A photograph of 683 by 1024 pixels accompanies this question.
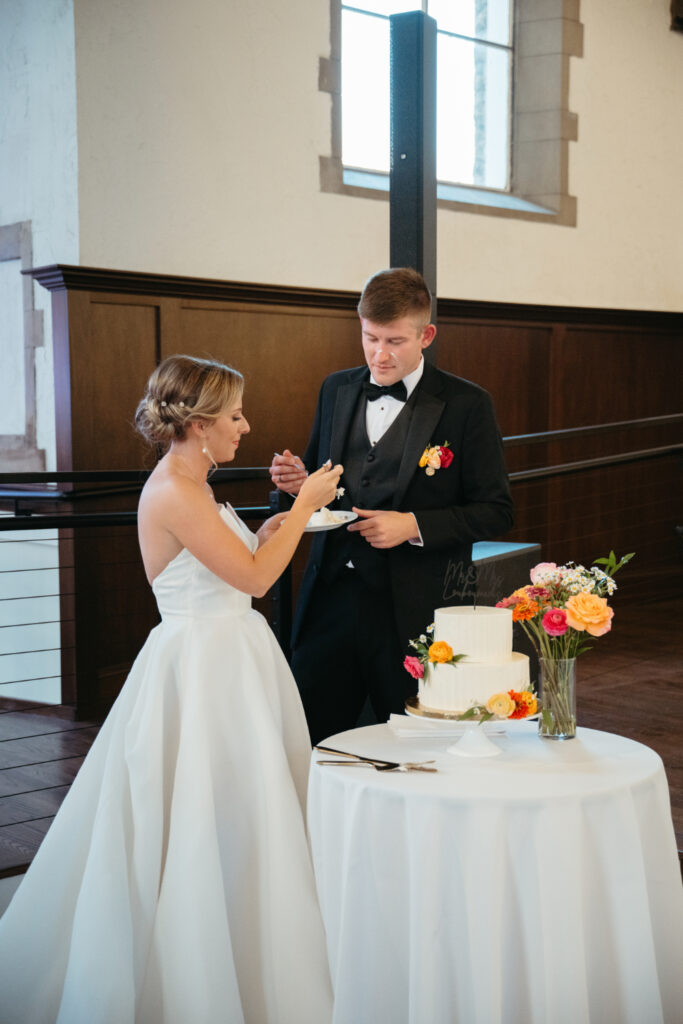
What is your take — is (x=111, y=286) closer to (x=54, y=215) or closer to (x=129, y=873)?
Answer: (x=54, y=215)

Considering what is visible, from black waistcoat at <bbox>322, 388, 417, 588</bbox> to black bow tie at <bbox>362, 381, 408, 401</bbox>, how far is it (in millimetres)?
29

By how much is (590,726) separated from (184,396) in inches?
115

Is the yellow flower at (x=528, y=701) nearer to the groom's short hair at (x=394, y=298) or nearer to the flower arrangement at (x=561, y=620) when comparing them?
the flower arrangement at (x=561, y=620)

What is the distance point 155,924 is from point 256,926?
211 millimetres

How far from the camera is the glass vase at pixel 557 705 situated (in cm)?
233

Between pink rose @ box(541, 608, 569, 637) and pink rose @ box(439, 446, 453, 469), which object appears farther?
pink rose @ box(439, 446, 453, 469)

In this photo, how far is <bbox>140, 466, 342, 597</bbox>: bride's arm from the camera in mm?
2459

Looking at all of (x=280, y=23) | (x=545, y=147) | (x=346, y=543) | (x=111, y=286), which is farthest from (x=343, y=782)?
(x=545, y=147)

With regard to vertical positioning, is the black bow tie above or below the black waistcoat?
above

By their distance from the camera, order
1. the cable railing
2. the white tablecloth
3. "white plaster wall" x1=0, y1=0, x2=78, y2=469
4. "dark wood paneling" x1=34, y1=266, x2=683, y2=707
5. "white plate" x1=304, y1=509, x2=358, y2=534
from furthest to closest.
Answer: "dark wood paneling" x1=34, y1=266, x2=683, y2=707 → "white plaster wall" x1=0, y1=0, x2=78, y2=469 → the cable railing → "white plate" x1=304, y1=509, x2=358, y2=534 → the white tablecloth

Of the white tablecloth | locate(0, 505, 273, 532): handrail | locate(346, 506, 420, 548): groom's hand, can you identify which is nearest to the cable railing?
locate(0, 505, 273, 532): handrail

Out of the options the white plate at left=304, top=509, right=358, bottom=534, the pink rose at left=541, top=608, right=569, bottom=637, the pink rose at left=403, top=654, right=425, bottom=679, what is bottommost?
the pink rose at left=403, top=654, right=425, bottom=679

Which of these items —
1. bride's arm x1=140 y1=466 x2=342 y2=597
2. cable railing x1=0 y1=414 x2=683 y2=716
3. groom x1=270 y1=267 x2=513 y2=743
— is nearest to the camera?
bride's arm x1=140 y1=466 x2=342 y2=597

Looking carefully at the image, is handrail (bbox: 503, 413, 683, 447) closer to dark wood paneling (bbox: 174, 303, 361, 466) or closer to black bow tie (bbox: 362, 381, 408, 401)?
dark wood paneling (bbox: 174, 303, 361, 466)
